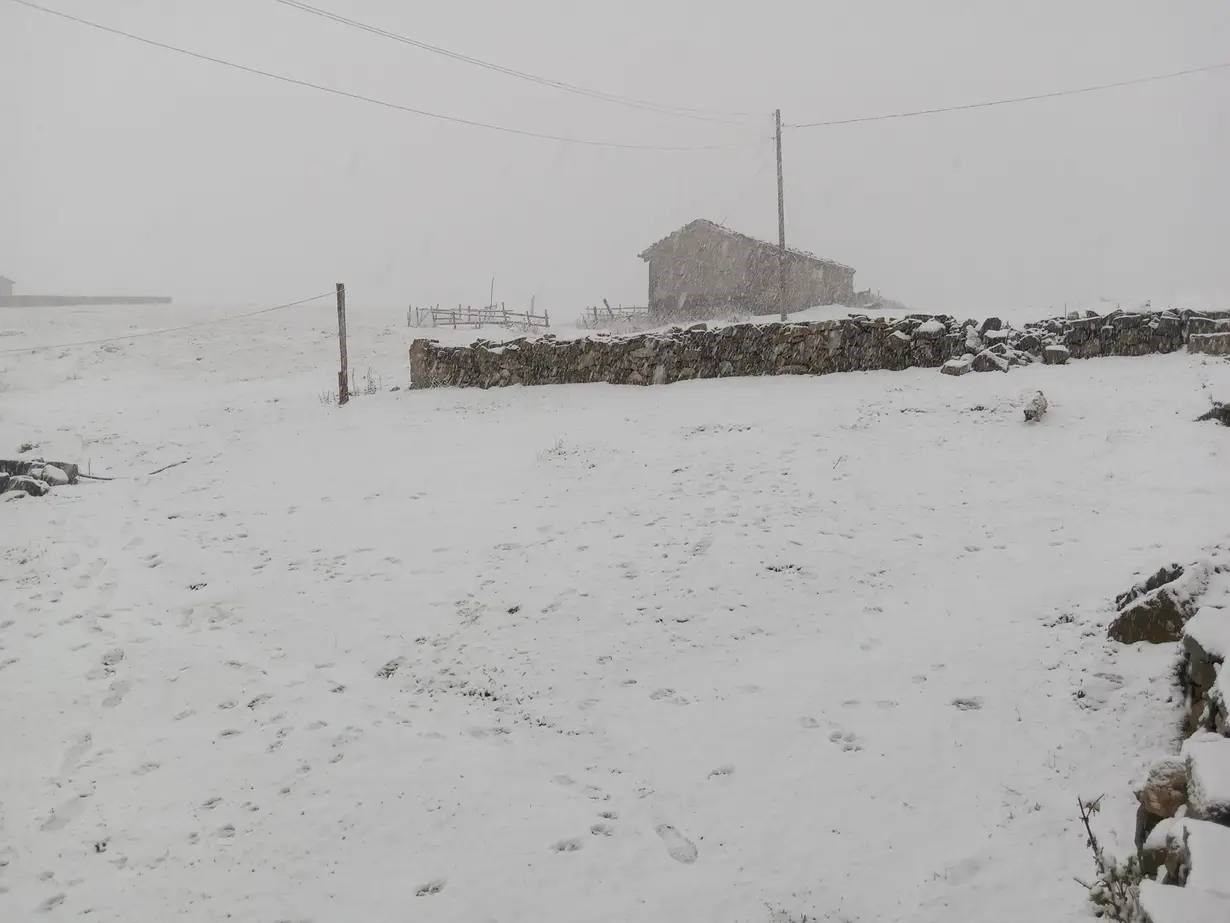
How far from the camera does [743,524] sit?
31.4ft

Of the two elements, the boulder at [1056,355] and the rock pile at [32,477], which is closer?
the rock pile at [32,477]

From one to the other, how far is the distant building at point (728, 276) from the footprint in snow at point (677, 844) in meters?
35.6

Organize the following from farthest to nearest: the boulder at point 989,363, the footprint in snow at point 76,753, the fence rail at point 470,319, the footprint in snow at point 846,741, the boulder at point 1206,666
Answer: the fence rail at point 470,319 < the boulder at point 989,363 < the footprint in snow at point 76,753 < the footprint in snow at point 846,741 < the boulder at point 1206,666

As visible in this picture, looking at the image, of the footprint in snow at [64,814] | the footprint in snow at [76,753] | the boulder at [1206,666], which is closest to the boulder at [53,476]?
the footprint in snow at [76,753]

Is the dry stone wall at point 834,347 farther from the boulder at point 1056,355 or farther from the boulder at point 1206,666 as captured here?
the boulder at point 1206,666

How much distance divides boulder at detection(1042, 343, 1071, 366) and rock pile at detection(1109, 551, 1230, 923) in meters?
11.1

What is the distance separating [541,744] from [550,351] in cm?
1464

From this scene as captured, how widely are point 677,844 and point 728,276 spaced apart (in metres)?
37.6

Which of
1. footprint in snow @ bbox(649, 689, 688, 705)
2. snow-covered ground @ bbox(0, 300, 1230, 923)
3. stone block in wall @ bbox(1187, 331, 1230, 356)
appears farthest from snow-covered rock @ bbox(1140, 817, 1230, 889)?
stone block in wall @ bbox(1187, 331, 1230, 356)

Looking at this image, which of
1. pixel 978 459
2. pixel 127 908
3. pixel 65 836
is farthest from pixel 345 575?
pixel 978 459

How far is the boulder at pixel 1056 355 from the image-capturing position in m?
15.8

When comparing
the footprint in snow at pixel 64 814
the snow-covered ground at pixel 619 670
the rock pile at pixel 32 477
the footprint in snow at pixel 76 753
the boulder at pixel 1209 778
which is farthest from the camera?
the rock pile at pixel 32 477

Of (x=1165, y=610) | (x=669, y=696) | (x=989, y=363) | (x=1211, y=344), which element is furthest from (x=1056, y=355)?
(x=669, y=696)

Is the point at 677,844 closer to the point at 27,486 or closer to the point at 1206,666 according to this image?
the point at 1206,666
